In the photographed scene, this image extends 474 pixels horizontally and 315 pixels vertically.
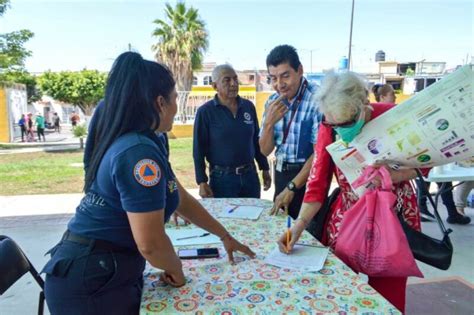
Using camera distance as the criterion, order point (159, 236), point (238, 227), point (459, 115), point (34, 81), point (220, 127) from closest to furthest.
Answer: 1. point (159, 236)
2. point (459, 115)
3. point (238, 227)
4. point (220, 127)
5. point (34, 81)

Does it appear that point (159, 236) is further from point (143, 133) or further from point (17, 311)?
point (17, 311)

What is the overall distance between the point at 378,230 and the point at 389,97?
3.80m

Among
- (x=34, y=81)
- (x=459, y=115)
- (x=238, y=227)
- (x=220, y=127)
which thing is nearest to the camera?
(x=459, y=115)

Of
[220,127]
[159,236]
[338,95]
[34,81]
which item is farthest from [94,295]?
[34,81]

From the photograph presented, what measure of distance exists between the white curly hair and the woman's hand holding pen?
0.46 m

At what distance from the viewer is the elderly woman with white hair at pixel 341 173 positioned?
52.2 inches

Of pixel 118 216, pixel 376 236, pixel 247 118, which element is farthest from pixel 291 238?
pixel 247 118

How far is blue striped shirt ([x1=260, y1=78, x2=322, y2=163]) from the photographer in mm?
2211

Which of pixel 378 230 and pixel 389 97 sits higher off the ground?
pixel 389 97

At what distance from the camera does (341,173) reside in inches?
59.8

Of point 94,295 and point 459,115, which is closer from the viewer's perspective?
point 94,295

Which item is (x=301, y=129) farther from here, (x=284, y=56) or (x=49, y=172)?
(x=49, y=172)

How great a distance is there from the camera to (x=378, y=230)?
130 centimetres

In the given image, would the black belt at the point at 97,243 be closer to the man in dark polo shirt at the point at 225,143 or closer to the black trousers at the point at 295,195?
the black trousers at the point at 295,195
